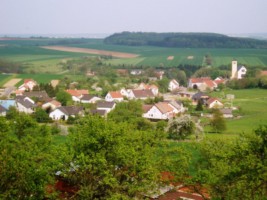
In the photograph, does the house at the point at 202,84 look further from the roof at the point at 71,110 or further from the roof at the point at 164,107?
the roof at the point at 71,110

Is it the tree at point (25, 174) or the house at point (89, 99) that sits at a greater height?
the tree at point (25, 174)

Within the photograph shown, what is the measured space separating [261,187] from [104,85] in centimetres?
4940

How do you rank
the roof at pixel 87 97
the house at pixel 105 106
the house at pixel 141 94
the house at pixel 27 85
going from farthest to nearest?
1. the house at pixel 27 85
2. the house at pixel 141 94
3. the roof at pixel 87 97
4. the house at pixel 105 106

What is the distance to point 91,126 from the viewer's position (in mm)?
14828

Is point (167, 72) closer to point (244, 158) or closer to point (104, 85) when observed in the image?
point (104, 85)

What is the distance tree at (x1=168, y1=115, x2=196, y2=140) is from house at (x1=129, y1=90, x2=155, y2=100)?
815 inches

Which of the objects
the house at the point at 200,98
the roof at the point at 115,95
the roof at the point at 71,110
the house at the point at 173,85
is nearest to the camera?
the roof at the point at 71,110

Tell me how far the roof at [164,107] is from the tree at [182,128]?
9449 millimetres

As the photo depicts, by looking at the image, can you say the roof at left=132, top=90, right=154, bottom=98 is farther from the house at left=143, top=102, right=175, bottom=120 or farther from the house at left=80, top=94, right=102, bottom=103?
the house at left=143, top=102, right=175, bottom=120

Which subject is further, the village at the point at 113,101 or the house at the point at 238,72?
the house at the point at 238,72

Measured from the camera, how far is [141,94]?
53531 millimetres

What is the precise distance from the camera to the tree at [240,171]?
1180 cm

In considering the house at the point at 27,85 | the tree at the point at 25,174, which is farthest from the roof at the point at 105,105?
the tree at the point at 25,174

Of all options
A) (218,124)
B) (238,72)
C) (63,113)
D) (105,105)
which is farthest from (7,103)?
(238,72)
